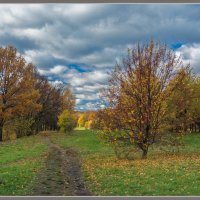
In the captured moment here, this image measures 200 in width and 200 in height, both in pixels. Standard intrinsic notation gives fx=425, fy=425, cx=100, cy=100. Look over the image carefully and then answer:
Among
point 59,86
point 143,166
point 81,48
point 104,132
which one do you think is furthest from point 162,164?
point 59,86

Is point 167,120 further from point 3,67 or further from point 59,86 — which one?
point 3,67

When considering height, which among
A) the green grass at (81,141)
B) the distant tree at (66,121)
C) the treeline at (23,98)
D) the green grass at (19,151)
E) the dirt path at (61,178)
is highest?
the treeline at (23,98)

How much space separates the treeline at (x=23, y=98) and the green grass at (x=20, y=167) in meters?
1.90

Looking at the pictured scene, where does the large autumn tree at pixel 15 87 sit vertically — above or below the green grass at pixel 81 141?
above

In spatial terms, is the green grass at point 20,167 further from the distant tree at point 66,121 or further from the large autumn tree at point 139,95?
the large autumn tree at point 139,95

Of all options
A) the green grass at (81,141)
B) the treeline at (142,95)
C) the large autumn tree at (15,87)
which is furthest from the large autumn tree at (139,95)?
the large autumn tree at (15,87)

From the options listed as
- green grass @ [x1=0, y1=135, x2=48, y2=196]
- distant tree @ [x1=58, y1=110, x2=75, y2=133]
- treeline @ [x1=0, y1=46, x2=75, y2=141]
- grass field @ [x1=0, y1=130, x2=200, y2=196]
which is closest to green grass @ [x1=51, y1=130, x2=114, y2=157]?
distant tree @ [x1=58, y1=110, x2=75, y2=133]

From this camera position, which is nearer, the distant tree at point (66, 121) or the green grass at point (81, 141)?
the green grass at point (81, 141)

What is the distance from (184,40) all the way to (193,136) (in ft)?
25.5

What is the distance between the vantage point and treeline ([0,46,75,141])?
1677 centimetres

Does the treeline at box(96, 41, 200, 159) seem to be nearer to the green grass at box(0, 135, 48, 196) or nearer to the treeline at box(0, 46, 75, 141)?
the green grass at box(0, 135, 48, 196)

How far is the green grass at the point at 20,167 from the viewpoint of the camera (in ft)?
22.5

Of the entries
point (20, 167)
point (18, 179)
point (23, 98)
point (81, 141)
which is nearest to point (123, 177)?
point (18, 179)

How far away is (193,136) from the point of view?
17.7 meters
